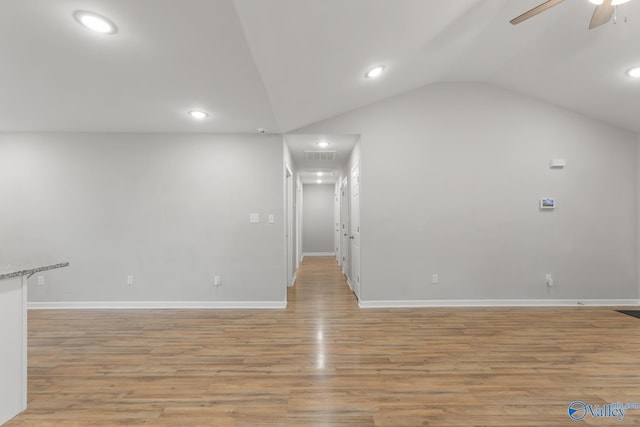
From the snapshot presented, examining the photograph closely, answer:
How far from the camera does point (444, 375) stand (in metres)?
2.26

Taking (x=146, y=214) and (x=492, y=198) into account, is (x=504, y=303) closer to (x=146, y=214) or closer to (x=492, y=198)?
(x=492, y=198)

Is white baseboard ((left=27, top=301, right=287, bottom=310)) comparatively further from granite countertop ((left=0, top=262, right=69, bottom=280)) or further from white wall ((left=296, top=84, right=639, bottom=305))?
granite countertop ((left=0, top=262, right=69, bottom=280))

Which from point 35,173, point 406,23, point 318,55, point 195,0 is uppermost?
point 406,23

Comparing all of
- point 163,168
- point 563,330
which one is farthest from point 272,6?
point 563,330

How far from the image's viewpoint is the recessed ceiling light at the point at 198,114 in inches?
127

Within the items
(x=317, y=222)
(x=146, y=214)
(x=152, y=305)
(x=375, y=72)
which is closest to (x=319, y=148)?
(x=375, y=72)

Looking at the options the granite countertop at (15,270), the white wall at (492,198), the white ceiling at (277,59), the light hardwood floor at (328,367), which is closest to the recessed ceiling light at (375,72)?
the white ceiling at (277,59)

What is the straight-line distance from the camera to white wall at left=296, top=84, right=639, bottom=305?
4039mm

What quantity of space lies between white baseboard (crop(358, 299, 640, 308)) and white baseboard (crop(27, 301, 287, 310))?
1.40 meters

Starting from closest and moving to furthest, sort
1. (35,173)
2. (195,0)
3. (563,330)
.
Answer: (195,0), (563,330), (35,173)

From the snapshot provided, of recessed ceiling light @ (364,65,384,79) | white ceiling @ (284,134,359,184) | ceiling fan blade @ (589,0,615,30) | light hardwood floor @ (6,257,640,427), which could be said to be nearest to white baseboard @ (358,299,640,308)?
light hardwood floor @ (6,257,640,427)

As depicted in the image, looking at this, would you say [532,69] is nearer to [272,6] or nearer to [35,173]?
[272,6]

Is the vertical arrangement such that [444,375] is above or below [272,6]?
below

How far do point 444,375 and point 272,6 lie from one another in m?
2.80
